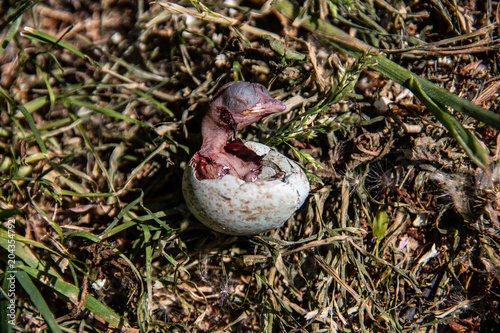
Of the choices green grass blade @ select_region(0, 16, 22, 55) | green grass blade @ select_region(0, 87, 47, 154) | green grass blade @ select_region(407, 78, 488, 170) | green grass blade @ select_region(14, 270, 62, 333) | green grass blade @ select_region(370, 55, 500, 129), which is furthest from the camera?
green grass blade @ select_region(0, 16, 22, 55)

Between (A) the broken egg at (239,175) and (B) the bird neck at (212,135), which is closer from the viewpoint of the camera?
(A) the broken egg at (239,175)

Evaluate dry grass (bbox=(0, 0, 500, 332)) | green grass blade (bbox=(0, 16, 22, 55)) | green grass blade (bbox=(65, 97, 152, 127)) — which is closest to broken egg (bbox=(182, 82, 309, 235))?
dry grass (bbox=(0, 0, 500, 332))

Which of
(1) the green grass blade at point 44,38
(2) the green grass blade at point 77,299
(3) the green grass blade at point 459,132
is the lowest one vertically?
(2) the green grass blade at point 77,299

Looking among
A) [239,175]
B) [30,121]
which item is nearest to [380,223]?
[239,175]

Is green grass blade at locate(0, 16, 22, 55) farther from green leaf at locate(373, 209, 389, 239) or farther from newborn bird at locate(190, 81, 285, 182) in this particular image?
green leaf at locate(373, 209, 389, 239)

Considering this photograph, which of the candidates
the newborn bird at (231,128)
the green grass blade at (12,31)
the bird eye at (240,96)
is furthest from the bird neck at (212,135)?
the green grass blade at (12,31)

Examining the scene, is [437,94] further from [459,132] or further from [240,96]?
[240,96]

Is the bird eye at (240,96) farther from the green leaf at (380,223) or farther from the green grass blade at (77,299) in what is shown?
the green grass blade at (77,299)
